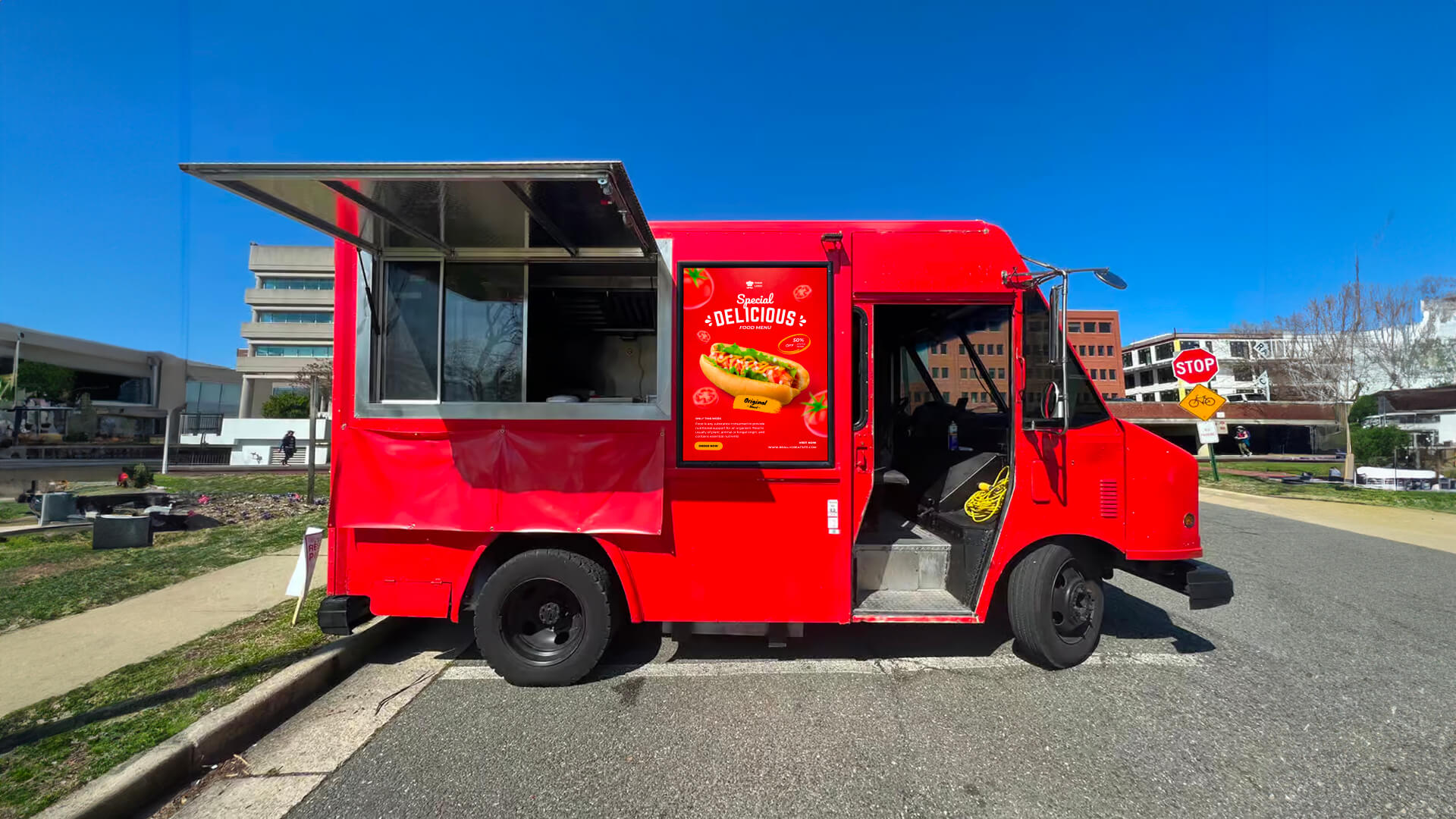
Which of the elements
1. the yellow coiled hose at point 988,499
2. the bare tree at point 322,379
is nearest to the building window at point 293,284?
the bare tree at point 322,379

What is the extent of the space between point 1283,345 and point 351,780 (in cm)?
4241

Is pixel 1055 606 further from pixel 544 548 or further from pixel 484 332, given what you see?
pixel 484 332

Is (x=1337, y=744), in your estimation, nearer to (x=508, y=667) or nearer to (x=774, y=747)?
(x=774, y=747)

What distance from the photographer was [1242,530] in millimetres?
9836

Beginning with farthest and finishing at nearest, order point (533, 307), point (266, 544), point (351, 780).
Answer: point (266, 544) → point (533, 307) → point (351, 780)

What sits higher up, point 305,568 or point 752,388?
point 752,388

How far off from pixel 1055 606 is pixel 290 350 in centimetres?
7456

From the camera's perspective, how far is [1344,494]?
14617mm

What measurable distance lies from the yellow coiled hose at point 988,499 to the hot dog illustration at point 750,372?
5.19 feet

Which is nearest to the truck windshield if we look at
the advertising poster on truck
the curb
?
the advertising poster on truck

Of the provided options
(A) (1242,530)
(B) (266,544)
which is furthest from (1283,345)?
(B) (266,544)

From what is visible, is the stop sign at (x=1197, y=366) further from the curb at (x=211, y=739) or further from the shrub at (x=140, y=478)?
the shrub at (x=140, y=478)

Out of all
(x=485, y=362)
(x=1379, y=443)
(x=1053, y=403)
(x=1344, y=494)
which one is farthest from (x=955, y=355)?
(x=1379, y=443)

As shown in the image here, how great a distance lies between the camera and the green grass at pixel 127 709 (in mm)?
2605
